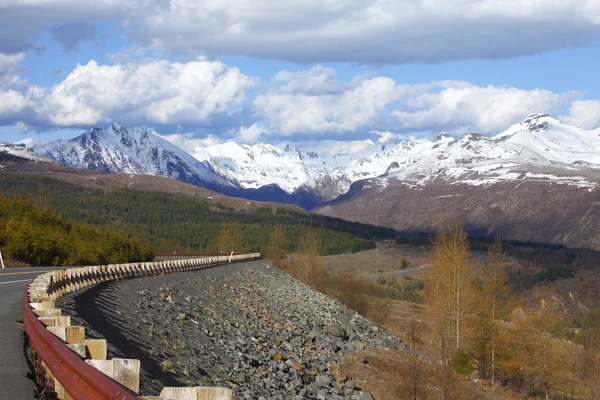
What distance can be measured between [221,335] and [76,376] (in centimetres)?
3098

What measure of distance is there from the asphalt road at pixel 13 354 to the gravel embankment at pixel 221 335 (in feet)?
6.97

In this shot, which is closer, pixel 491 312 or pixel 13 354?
pixel 13 354

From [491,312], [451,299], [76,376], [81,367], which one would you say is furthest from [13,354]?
[491,312]

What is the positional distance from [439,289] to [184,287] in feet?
67.4

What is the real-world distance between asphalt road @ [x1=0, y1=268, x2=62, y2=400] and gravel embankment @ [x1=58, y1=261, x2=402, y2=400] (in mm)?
2123

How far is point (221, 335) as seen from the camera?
38.3m

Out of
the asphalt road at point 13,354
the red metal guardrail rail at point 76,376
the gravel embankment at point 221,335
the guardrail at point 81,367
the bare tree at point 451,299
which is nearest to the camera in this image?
the guardrail at point 81,367

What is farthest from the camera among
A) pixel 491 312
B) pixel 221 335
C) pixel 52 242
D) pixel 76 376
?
pixel 52 242

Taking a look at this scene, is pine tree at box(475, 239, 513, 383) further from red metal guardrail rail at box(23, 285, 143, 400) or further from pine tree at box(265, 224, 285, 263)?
pine tree at box(265, 224, 285, 263)

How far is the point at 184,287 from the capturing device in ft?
169

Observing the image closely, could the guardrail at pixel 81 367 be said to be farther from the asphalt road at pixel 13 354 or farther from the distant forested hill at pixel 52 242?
the distant forested hill at pixel 52 242

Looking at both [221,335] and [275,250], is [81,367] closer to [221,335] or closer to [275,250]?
[221,335]

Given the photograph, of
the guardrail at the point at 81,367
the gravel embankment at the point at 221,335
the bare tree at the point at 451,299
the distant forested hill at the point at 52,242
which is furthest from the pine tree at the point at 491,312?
the guardrail at the point at 81,367

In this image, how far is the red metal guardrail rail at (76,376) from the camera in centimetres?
643
